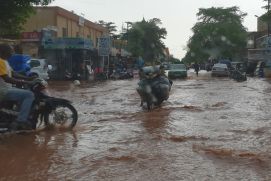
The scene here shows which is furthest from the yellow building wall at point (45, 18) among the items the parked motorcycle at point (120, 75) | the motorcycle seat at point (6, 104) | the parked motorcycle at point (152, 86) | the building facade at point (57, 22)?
the motorcycle seat at point (6, 104)

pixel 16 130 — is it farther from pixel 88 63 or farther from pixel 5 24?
pixel 88 63

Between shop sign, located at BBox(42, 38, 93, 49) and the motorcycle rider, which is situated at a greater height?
shop sign, located at BBox(42, 38, 93, 49)

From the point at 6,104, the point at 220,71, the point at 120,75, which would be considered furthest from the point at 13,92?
the point at 220,71

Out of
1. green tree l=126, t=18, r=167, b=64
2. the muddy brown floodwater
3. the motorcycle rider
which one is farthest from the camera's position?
green tree l=126, t=18, r=167, b=64

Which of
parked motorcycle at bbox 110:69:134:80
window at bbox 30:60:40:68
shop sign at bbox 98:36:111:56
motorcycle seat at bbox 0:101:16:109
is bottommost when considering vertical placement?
parked motorcycle at bbox 110:69:134:80

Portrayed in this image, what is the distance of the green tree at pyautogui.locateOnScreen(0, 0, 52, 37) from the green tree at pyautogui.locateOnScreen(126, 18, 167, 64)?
184ft

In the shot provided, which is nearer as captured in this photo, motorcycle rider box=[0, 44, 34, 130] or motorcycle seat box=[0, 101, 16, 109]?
motorcycle rider box=[0, 44, 34, 130]

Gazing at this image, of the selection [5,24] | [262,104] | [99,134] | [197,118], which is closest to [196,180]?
[99,134]

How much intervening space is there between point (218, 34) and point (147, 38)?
738 inches

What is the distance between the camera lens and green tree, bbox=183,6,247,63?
9356 centimetres

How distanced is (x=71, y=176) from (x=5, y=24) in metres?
16.3

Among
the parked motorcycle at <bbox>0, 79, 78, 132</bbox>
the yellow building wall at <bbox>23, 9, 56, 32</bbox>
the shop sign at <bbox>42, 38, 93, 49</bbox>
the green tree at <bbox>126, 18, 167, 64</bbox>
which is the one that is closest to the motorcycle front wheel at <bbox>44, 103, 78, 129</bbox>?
the parked motorcycle at <bbox>0, 79, 78, 132</bbox>

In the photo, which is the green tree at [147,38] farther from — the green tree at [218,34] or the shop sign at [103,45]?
→ the shop sign at [103,45]

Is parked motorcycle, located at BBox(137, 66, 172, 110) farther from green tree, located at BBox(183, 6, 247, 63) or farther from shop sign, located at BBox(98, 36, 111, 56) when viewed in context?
green tree, located at BBox(183, 6, 247, 63)
